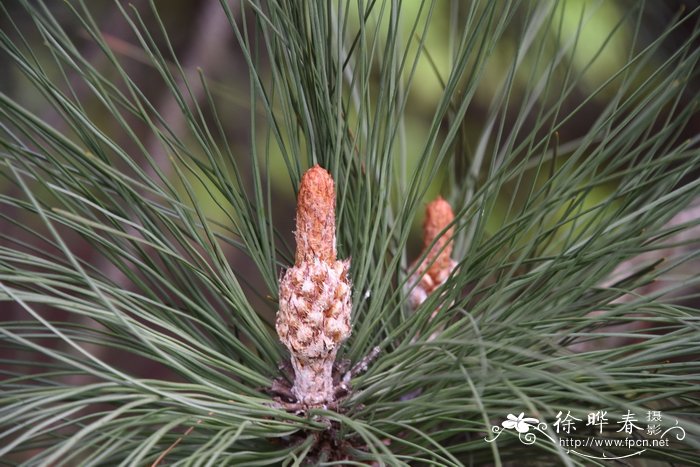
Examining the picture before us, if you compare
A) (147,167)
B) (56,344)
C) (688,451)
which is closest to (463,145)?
(688,451)

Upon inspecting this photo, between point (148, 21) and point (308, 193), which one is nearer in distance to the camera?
point (308, 193)

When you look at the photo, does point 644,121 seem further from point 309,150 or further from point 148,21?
point 148,21

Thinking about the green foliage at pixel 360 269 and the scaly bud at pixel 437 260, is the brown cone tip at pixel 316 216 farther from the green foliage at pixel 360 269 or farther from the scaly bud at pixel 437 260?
the scaly bud at pixel 437 260

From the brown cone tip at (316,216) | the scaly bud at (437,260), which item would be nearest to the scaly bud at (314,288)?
the brown cone tip at (316,216)

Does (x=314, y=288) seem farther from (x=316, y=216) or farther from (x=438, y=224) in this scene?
(x=438, y=224)

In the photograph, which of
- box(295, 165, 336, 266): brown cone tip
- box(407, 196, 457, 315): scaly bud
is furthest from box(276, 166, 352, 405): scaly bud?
box(407, 196, 457, 315): scaly bud

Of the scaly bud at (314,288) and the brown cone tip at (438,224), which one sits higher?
the brown cone tip at (438,224)

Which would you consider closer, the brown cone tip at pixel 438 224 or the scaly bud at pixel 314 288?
the scaly bud at pixel 314 288

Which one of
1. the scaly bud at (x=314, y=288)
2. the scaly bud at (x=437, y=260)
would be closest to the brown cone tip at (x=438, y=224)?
the scaly bud at (x=437, y=260)
